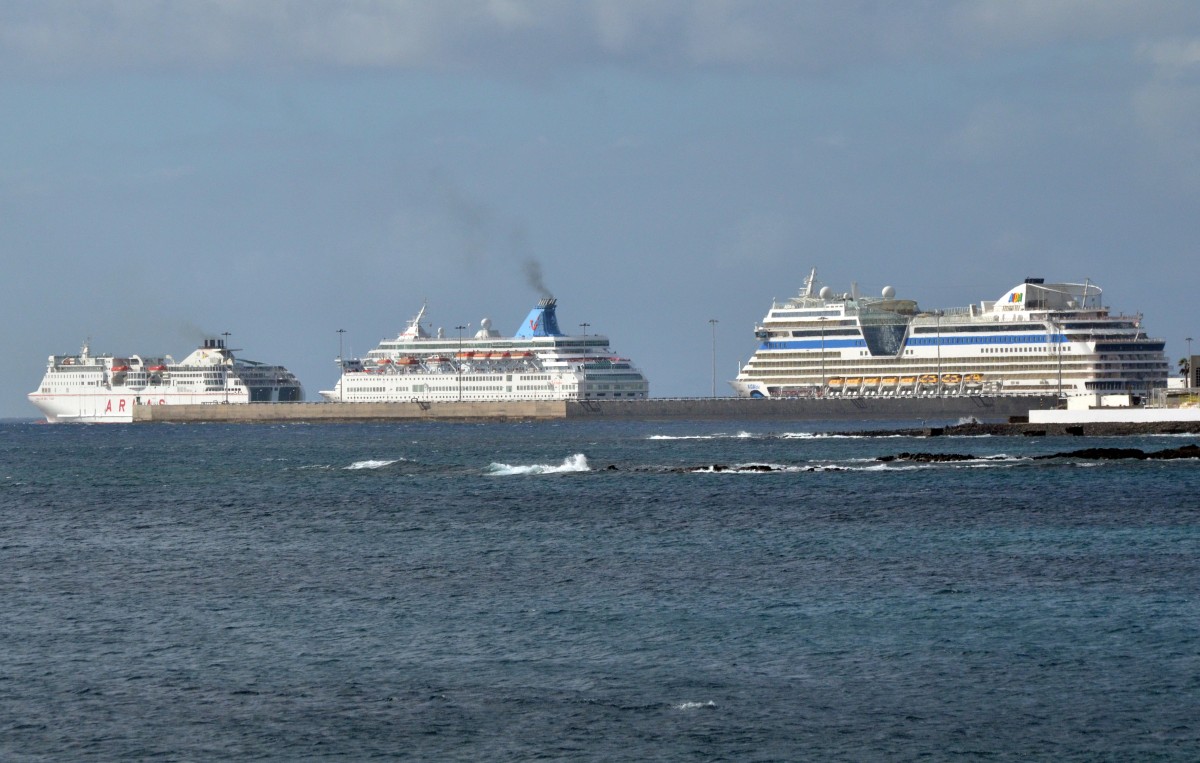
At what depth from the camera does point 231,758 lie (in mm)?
18094

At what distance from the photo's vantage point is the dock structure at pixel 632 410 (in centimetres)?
11894

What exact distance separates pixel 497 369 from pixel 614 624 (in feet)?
387

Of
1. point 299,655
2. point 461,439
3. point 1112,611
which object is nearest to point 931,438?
point 461,439

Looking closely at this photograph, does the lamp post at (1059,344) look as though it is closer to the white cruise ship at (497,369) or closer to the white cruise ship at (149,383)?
the white cruise ship at (497,369)

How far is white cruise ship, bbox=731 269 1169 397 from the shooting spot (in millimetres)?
120875

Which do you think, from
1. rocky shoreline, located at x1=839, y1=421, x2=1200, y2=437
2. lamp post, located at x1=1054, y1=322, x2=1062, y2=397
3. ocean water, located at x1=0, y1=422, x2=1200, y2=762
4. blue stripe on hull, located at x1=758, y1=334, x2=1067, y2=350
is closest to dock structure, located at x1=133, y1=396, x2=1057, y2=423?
lamp post, located at x1=1054, y1=322, x2=1062, y2=397

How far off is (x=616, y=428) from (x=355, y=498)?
67.1m

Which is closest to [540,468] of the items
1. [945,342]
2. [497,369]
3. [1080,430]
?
[1080,430]

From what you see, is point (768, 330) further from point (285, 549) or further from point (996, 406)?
point (285, 549)

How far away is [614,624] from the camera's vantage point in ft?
83.7

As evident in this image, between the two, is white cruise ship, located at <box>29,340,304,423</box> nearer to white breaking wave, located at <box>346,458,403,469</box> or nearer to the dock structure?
the dock structure

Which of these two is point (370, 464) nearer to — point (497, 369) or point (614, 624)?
point (614, 624)

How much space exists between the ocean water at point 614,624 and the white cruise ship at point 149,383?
10264 centimetres

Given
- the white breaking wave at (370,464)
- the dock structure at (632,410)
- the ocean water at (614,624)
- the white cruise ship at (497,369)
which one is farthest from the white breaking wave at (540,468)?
the white cruise ship at (497,369)
